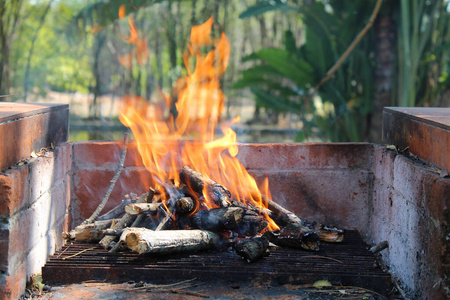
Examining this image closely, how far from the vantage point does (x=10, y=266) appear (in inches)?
97.5

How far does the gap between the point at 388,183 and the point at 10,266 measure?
241cm

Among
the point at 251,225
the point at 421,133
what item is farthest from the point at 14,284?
the point at 421,133

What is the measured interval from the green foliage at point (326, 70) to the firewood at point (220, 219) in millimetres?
4283

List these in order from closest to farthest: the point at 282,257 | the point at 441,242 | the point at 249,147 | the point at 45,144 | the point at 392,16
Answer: the point at 441,242 < the point at 282,257 < the point at 45,144 < the point at 249,147 < the point at 392,16

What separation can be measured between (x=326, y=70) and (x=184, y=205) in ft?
17.4

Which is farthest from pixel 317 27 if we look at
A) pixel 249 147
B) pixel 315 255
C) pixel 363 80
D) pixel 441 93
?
pixel 315 255

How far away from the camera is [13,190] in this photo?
97.7 inches

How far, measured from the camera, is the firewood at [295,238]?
325cm

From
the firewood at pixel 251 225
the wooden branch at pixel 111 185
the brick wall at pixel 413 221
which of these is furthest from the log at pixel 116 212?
the brick wall at pixel 413 221

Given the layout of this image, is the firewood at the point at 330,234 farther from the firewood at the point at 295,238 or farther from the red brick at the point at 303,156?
the red brick at the point at 303,156

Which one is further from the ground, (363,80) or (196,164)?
(363,80)

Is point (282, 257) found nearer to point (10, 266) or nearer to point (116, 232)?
point (116, 232)

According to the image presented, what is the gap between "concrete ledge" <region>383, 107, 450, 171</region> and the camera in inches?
99.2

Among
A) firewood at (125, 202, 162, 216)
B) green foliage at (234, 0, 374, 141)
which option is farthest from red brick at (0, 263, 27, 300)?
green foliage at (234, 0, 374, 141)
